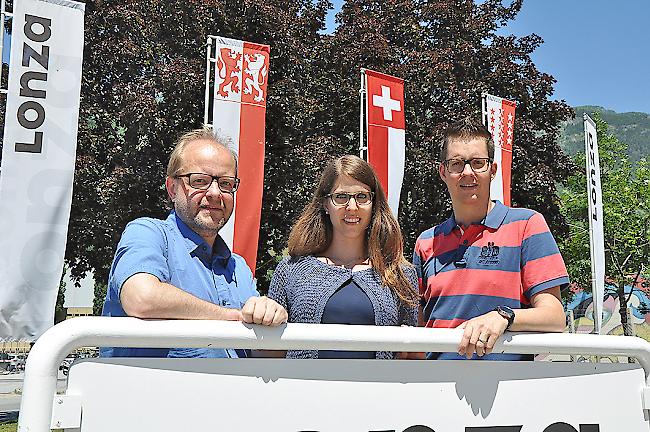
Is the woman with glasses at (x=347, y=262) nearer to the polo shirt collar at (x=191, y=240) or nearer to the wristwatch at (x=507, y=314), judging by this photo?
the polo shirt collar at (x=191, y=240)

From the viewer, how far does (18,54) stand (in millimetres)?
6668

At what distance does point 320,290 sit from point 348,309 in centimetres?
12

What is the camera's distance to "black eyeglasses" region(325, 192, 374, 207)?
2492mm

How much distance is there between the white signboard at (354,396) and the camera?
1461mm

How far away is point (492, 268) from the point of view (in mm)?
2346

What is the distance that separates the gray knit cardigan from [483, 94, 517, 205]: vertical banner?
8.89 metres

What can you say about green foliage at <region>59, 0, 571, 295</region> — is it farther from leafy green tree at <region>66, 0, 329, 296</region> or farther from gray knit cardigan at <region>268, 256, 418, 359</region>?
gray knit cardigan at <region>268, 256, 418, 359</region>

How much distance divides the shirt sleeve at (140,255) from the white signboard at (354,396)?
398 mm

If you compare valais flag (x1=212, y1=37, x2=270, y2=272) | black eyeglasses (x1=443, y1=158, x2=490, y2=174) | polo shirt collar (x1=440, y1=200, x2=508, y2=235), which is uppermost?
valais flag (x1=212, y1=37, x2=270, y2=272)

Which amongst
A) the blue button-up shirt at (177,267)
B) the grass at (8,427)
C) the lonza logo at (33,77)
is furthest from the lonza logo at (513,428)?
the grass at (8,427)

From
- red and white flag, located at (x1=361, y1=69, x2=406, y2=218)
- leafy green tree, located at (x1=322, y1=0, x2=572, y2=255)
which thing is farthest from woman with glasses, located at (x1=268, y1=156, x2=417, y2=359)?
leafy green tree, located at (x1=322, y1=0, x2=572, y2=255)

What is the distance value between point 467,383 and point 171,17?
12019mm

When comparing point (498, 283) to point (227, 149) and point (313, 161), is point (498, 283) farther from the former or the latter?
point (313, 161)

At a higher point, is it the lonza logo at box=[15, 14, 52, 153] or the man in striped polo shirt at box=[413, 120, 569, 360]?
the lonza logo at box=[15, 14, 52, 153]
